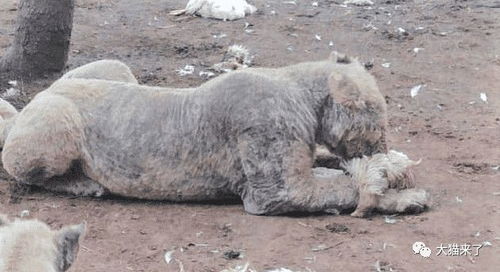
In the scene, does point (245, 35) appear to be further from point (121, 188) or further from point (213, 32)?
point (121, 188)

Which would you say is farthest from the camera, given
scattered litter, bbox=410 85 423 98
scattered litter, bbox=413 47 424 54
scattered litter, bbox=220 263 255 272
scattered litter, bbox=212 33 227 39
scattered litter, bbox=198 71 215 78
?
scattered litter, bbox=212 33 227 39

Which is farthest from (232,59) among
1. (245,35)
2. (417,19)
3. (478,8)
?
(478,8)

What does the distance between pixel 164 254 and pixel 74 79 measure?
1846 mm

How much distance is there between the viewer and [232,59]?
32.4 feet

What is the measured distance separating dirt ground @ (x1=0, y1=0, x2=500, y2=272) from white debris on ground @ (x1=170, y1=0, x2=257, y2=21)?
11cm

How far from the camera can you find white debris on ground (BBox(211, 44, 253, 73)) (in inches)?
378

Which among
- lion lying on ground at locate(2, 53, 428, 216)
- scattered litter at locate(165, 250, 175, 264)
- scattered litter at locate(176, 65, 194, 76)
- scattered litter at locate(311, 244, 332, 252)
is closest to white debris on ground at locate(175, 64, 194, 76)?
scattered litter at locate(176, 65, 194, 76)

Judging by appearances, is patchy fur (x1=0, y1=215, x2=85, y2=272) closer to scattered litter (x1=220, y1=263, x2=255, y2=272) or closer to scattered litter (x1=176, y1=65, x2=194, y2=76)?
scattered litter (x1=220, y1=263, x2=255, y2=272)

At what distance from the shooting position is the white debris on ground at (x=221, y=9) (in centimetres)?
1169

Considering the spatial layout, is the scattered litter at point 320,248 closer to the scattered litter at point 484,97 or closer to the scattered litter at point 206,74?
the scattered litter at point 484,97

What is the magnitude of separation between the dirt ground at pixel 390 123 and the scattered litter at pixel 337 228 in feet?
0.11

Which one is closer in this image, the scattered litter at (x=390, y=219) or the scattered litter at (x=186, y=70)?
the scattered litter at (x=390, y=219)

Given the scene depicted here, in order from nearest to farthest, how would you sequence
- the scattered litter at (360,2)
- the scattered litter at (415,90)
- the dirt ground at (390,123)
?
the dirt ground at (390,123) < the scattered litter at (415,90) < the scattered litter at (360,2)

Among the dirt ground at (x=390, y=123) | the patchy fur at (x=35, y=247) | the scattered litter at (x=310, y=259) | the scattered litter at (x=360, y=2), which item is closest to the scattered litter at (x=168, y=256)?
the dirt ground at (x=390, y=123)
